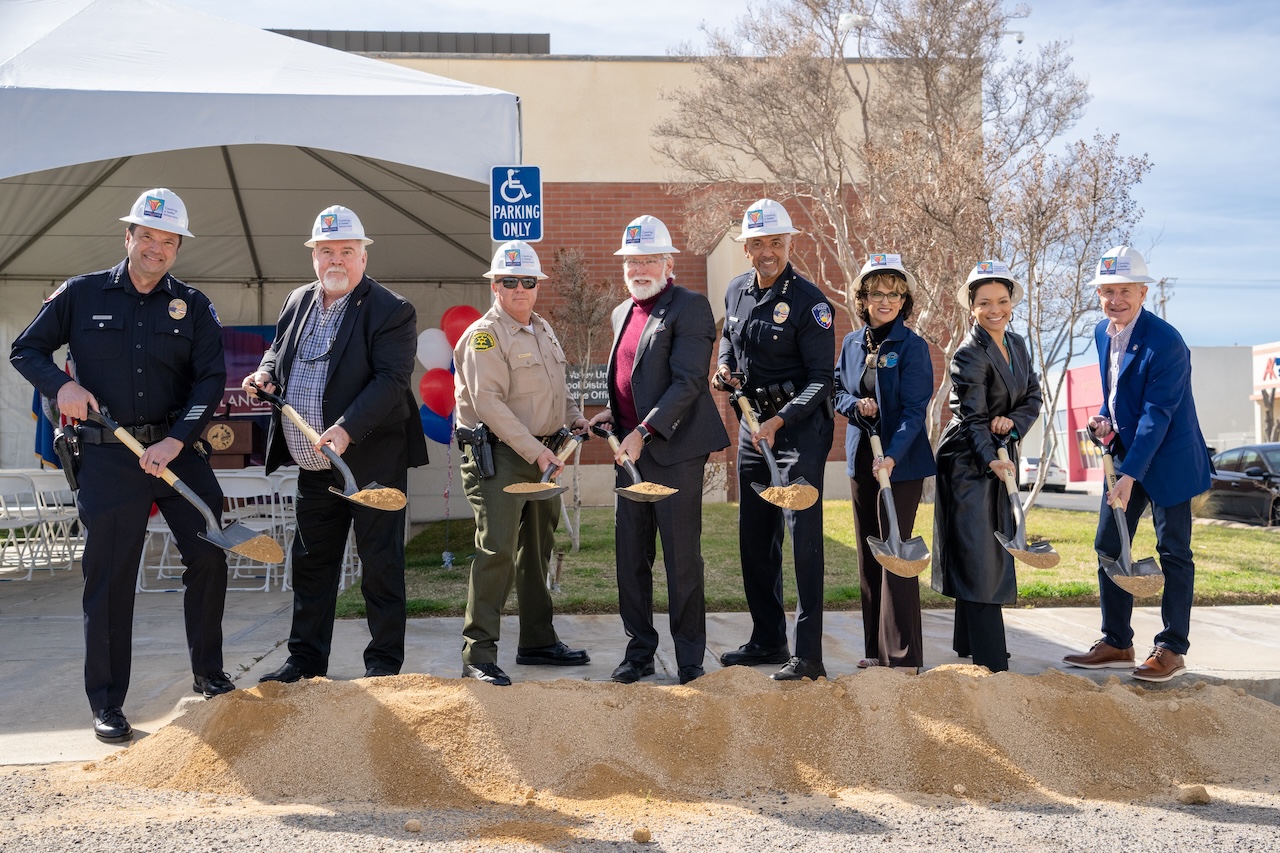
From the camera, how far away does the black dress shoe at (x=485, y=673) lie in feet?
16.1

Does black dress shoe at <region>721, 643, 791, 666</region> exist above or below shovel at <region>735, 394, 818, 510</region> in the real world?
below

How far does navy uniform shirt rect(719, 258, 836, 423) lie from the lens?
17.0ft

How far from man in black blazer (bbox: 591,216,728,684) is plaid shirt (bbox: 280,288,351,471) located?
1338 millimetres

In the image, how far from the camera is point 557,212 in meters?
19.3

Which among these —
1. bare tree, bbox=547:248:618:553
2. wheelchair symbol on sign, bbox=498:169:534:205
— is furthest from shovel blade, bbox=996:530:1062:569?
bare tree, bbox=547:248:618:553

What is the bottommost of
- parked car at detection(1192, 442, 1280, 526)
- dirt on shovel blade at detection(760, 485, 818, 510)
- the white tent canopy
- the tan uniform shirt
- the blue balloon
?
parked car at detection(1192, 442, 1280, 526)

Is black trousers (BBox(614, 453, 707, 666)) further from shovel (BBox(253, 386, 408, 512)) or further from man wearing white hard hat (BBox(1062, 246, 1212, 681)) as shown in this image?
man wearing white hard hat (BBox(1062, 246, 1212, 681))

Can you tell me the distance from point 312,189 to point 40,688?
6323mm

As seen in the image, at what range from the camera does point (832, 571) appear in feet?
30.0

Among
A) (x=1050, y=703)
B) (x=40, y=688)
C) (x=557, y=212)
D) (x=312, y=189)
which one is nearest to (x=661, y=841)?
(x=1050, y=703)

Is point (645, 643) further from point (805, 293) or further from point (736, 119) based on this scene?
point (736, 119)

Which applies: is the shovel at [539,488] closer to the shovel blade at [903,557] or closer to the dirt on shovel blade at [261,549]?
the dirt on shovel blade at [261,549]

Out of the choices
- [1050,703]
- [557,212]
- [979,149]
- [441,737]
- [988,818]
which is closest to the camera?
[988,818]

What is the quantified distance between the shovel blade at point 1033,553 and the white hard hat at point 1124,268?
1.44 m
